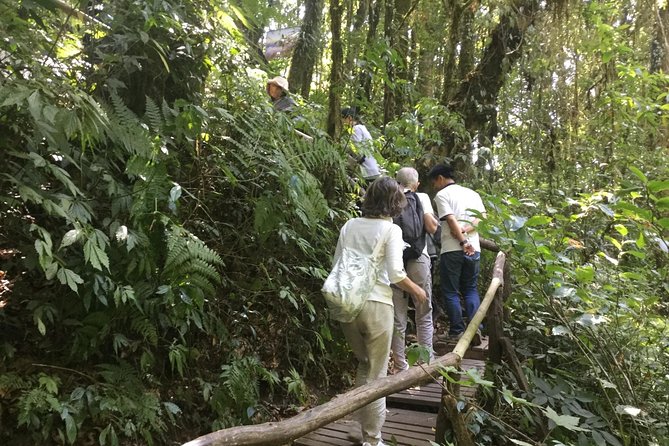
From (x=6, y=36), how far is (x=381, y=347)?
309cm

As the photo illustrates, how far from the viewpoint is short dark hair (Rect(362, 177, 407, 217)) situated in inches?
153

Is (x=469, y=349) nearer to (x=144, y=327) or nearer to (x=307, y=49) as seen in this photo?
(x=144, y=327)

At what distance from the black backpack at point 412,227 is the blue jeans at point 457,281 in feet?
2.35

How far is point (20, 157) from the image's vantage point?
11.0 ft

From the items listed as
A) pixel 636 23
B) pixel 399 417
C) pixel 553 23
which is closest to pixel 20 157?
pixel 399 417

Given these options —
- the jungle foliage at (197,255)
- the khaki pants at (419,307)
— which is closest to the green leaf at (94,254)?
the jungle foliage at (197,255)

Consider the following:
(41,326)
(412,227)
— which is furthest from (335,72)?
(41,326)

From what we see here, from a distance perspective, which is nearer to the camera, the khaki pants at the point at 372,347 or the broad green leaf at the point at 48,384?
the broad green leaf at the point at 48,384

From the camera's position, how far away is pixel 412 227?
16.4ft

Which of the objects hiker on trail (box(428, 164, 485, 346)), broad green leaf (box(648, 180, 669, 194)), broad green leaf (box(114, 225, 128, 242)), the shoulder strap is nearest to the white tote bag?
the shoulder strap

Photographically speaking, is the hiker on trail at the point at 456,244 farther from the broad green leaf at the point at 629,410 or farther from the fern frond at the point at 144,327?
the fern frond at the point at 144,327

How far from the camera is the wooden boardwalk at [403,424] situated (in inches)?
159

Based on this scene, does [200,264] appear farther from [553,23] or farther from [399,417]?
[553,23]

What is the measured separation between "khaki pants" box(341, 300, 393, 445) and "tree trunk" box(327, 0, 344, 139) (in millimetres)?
2910
